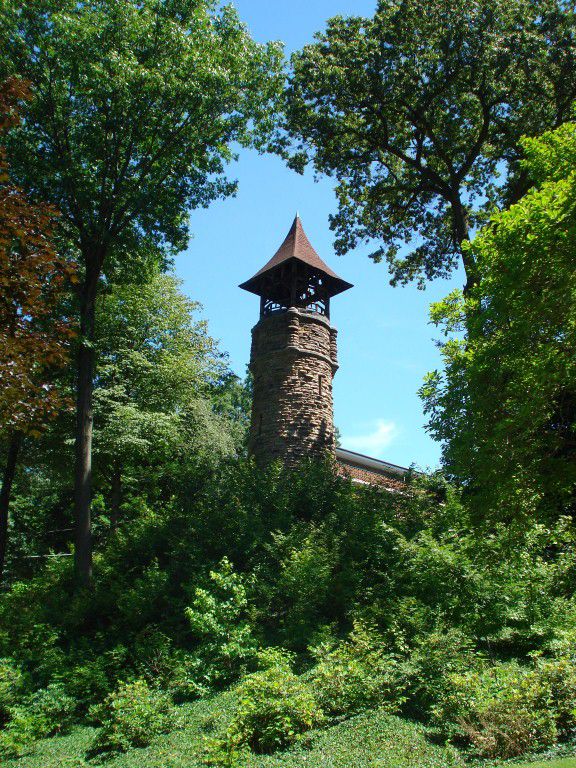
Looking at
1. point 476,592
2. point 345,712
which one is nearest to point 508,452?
point 476,592

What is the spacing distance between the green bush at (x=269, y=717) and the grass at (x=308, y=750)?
0.63 feet

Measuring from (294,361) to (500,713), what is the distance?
13.1m

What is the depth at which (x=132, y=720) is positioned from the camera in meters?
7.05

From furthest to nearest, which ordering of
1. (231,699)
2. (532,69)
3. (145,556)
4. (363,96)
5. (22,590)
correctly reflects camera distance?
(363,96)
(532,69)
(22,590)
(145,556)
(231,699)

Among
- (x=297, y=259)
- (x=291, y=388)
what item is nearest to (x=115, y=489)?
(x=291, y=388)

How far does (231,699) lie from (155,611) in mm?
3355

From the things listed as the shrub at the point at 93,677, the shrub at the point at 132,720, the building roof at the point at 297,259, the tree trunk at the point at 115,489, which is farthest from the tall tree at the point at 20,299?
the building roof at the point at 297,259

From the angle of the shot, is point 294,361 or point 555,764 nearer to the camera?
point 555,764

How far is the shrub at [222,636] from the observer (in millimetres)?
8586

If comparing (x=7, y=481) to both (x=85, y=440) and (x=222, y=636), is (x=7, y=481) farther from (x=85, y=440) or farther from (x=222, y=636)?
(x=222, y=636)

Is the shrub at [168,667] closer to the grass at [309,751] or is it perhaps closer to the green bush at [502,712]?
the grass at [309,751]

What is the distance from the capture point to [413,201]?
810 inches

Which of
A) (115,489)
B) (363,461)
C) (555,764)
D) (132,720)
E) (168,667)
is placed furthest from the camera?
(363,461)

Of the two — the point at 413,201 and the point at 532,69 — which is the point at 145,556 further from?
the point at 532,69
